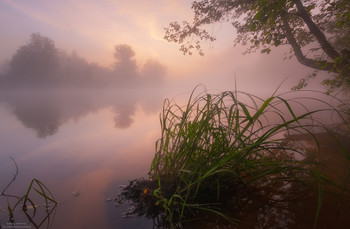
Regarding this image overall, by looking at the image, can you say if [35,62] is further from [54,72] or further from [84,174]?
[84,174]

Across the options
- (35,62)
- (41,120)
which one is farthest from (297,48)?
(35,62)

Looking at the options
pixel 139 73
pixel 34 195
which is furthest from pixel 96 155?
pixel 139 73

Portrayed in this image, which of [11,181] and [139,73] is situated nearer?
[11,181]

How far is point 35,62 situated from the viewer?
44.2 metres

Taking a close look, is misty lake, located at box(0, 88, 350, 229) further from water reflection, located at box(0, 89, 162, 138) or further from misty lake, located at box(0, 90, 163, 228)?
water reflection, located at box(0, 89, 162, 138)

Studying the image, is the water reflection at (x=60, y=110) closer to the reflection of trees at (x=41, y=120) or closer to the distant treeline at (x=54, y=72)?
the reflection of trees at (x=41, y=120)

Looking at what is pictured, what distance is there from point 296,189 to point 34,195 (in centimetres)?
231

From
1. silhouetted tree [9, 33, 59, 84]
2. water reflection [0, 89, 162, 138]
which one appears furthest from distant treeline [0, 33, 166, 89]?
water reflection [0, 89, 162, 138]

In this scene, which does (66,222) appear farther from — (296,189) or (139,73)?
(139,73)

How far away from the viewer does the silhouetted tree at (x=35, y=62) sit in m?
43.2

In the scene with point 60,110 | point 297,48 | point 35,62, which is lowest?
point 60,110

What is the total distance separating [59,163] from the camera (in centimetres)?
236

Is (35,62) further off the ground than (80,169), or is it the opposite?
(35,62)

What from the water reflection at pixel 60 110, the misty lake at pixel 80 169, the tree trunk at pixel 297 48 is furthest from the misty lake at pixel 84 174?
the tree trunk at pixel 297 48
